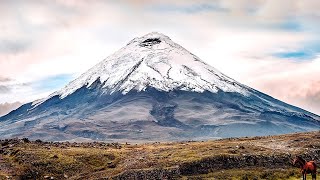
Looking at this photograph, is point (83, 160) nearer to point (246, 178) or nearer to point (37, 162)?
point (37, 162)

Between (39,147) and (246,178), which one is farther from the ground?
(39,147)

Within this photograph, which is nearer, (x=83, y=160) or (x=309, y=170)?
(x=309, y=170)

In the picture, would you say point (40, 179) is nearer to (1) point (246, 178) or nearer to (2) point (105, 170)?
(2) point (105, 170)

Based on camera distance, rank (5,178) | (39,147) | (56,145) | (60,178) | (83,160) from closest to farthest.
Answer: (5,178) < (60,178) < (83,160) < (39,147) < (56,145)

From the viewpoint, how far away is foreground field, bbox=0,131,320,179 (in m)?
66.0

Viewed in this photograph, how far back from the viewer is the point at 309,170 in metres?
51.6

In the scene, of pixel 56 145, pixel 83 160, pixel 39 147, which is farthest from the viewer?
pixel 56 145

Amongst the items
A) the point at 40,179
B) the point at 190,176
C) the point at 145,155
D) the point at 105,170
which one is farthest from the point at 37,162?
the point at 190,176

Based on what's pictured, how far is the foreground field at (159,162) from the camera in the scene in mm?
66000

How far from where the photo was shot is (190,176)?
Answer: 66.1 meters

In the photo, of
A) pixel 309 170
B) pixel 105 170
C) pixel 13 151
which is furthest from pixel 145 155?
pixel 309 170

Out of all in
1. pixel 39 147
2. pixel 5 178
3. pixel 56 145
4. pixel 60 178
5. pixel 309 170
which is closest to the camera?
pixel 309 170

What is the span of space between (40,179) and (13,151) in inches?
511

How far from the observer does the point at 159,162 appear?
7025 centimetres
